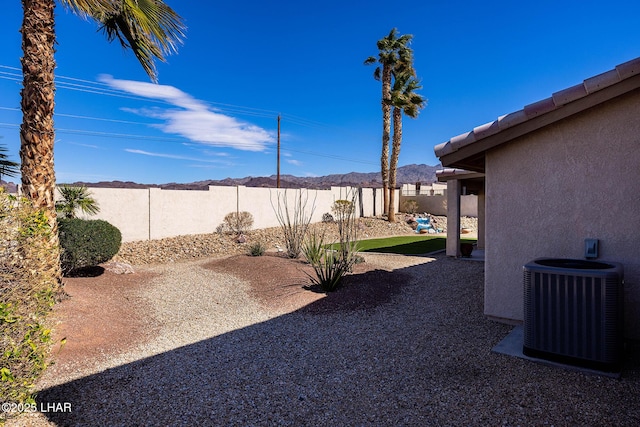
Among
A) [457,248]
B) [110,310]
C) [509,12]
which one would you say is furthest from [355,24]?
[110,310]

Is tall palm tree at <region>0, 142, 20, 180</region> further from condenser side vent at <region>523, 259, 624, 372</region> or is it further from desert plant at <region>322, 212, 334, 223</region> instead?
desert plant at <region>322, 212, 334, 223</region>

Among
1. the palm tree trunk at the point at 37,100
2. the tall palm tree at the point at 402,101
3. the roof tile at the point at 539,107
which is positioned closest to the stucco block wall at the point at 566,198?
the roof tile at the point at 539,107

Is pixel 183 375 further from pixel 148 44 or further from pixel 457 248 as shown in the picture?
pixel 457 248

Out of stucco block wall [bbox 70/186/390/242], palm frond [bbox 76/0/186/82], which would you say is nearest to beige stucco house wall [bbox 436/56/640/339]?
A: palm frond [bbox 76/0/186/82]

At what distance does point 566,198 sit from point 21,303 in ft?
20.2

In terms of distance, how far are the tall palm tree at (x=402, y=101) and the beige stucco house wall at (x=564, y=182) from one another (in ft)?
63.1

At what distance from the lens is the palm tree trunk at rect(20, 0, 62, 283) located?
20.0 ft

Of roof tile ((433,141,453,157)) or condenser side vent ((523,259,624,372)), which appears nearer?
condenser side vent ((523,259,624,372))

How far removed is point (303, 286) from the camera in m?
8.12

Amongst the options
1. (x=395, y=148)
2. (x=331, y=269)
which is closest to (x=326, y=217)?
(x=395, y=148)

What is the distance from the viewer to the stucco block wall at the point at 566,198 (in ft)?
14.5

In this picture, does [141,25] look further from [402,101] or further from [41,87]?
[402,101]

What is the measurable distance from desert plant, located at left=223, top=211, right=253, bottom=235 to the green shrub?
8.58m

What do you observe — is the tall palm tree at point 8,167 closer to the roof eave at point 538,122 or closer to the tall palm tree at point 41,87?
the tall palm tree at point 41,87
